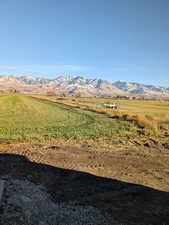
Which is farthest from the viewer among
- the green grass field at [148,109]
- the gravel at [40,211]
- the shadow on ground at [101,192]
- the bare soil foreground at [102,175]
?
the green grass field at [148,109]

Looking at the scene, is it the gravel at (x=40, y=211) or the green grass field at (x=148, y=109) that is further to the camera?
Answer: the green grass field at (x=148, y=109)

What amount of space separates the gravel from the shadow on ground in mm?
554

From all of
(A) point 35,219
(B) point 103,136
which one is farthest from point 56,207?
(B) point 103,136

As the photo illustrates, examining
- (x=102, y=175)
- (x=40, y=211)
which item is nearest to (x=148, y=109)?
(x=102, y=175)

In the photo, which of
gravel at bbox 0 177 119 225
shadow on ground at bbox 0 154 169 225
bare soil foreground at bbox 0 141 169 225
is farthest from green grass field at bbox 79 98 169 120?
gravel at bbox 0 177 119 225

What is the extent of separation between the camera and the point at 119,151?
53.7 ft

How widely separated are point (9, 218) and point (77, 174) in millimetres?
5511

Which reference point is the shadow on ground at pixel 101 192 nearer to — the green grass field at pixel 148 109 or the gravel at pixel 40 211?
the gravel at pixel 40 211

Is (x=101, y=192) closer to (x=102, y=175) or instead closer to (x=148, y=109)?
(x=102, y=175)

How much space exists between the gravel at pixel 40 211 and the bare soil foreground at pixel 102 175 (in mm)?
531

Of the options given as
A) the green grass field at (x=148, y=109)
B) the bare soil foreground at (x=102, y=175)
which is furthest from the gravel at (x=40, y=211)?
the green grass field at (x=148, y=109)

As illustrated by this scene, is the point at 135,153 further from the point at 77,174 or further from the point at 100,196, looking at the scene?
the point at 100,196

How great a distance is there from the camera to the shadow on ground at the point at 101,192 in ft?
24.9

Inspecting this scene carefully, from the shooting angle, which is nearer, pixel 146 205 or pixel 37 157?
pixel 146 205
